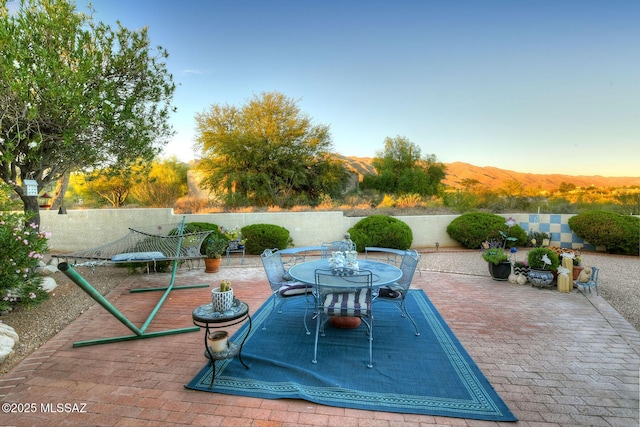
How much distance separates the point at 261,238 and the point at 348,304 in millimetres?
5322

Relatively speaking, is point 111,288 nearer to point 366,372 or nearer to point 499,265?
point 366,372

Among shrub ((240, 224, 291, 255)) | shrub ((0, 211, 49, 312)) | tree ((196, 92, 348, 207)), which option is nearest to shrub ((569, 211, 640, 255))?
shrub ((240, 224, 291, 255))

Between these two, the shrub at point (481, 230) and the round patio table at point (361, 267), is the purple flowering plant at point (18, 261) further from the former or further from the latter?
the shrub at point (481, 230)

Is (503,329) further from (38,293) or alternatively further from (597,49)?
(597,49)

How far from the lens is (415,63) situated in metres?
9.91

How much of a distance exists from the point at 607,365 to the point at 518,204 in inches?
379

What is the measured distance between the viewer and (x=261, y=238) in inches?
312

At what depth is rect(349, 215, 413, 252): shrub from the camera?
26.7ft

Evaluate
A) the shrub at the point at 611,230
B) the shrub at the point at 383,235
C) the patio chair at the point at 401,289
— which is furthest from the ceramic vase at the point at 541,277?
the shrub at the point at 611,230

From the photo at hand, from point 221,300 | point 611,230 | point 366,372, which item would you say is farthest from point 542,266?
point 221,300

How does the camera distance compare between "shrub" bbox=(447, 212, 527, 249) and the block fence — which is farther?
the block fence

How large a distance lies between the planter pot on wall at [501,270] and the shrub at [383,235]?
9.19ft

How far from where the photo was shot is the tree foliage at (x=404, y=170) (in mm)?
17234

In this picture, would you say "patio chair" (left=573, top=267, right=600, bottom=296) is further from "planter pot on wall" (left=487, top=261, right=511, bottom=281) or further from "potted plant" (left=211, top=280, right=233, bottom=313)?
"potted plant" (left=211, top=280, right=233, bottom=313)
